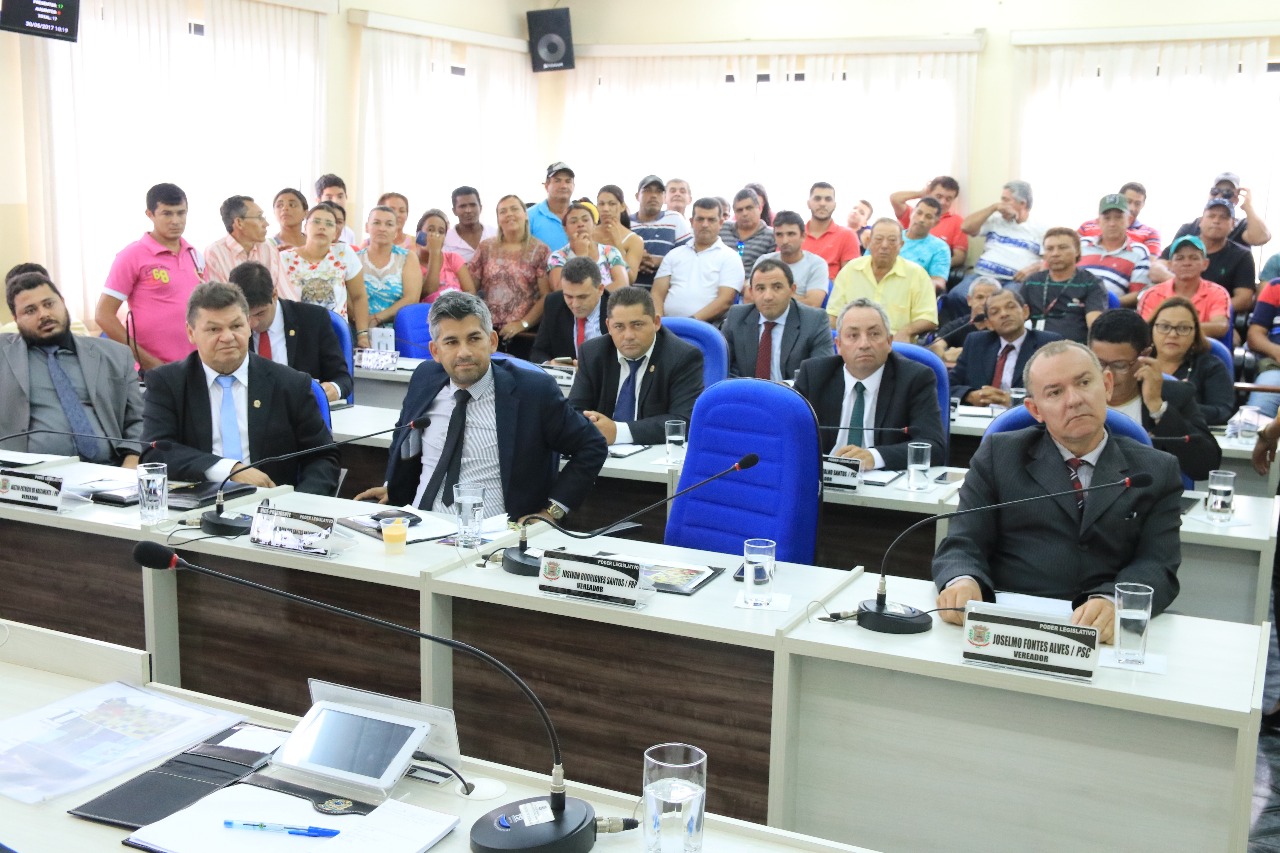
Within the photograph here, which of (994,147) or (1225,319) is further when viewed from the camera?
(994,147)

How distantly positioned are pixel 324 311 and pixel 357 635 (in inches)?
105

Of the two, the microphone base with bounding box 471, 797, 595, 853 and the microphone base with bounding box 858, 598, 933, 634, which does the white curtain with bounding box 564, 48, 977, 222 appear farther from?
the microphone base with bounding box 471, 797, 595, 853

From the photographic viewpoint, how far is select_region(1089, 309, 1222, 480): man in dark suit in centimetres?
378

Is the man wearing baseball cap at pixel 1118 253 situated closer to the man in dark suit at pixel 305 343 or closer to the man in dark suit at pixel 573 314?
the man in dark suit at pixel 573 314

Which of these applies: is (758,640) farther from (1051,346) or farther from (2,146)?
(2,146)

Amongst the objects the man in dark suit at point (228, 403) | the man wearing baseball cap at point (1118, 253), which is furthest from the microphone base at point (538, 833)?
the man wearing baseball cap at point (1118, 253)

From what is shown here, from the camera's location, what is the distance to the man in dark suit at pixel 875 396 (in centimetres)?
400

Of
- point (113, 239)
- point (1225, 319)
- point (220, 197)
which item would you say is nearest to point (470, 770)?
point (1225, 319)

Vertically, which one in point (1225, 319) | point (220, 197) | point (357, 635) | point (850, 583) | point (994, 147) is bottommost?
point (357, 635)

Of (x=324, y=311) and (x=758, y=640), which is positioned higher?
(x=324, y=311)

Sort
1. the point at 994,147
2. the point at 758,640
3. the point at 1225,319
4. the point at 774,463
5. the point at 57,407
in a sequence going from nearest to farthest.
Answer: the point at 758,640, the point at 774,463, the point at 57,407, the point at 1225,319, the point at 994,147

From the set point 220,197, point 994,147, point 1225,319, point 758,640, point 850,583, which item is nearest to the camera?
point 758,640

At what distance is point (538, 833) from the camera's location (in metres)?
1.51

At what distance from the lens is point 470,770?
175 centimetres
